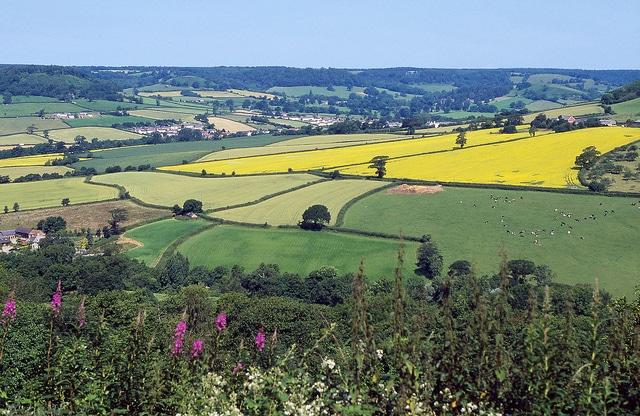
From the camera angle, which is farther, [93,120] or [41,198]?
[93,120]

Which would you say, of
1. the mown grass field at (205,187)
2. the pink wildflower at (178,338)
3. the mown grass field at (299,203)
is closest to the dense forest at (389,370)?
the pink wildflower at (178,338)

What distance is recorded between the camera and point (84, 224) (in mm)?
64938

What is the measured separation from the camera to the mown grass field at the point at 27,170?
3590 inches

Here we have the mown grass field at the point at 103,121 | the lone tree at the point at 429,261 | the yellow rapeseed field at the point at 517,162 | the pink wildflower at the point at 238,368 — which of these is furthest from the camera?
the mown grass field at the point at 103,121

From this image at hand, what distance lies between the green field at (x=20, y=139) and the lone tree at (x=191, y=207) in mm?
77036

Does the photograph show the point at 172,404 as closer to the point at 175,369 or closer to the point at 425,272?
the point at 175,369

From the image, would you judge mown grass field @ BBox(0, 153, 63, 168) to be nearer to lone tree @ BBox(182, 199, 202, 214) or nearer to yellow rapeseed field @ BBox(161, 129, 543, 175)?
yellow rapeseed field @ BBox(161, 129, 543, 175)

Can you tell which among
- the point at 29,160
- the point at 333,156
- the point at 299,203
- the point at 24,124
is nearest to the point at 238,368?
the point at 299,203

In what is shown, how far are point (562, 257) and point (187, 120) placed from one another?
139 meters

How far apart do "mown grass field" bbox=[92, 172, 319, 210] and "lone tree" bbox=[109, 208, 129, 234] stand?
14.2ft

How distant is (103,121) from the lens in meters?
166

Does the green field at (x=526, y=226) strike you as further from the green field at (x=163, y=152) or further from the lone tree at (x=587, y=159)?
the green field at (x=163, y=152)

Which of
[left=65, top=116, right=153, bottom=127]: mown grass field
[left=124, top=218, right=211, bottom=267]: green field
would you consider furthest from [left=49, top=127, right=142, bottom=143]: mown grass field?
[left=124, top=218, right=211, bottom=267]: green field

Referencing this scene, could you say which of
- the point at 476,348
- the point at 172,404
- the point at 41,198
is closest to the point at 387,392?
the point at 476,348
